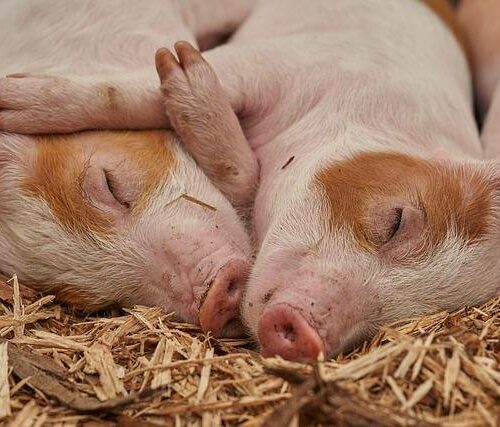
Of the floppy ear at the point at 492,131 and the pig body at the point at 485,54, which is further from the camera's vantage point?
the pig body at the point at 485,54

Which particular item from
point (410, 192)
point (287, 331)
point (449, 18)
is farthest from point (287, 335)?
point (449, 18)

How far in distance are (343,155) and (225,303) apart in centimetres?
76

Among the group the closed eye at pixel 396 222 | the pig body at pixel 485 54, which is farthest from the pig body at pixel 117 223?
the pig body at pixel 485 54

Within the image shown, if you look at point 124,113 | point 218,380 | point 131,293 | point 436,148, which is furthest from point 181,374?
point 436,148

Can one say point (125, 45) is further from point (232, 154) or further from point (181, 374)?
point (181, 374)

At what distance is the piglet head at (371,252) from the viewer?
2600 mm

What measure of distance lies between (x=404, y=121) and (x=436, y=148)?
19cm

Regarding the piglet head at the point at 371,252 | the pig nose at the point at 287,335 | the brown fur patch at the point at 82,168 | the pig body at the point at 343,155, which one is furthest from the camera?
the brown fur patch at the point at 82,168

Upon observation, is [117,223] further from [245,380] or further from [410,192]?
[410,192]

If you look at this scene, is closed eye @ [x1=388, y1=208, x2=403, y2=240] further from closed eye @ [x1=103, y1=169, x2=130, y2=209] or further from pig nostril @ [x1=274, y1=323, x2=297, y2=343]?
closed eye @ [x1=103, y1=169, x2=130, y2=209]

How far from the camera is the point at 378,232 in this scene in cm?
279

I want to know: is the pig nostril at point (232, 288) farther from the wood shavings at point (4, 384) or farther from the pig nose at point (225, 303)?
the wood shavings at point (4, 384)

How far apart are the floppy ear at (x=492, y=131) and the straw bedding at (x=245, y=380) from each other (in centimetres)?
103

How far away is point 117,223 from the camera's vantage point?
119 inches
